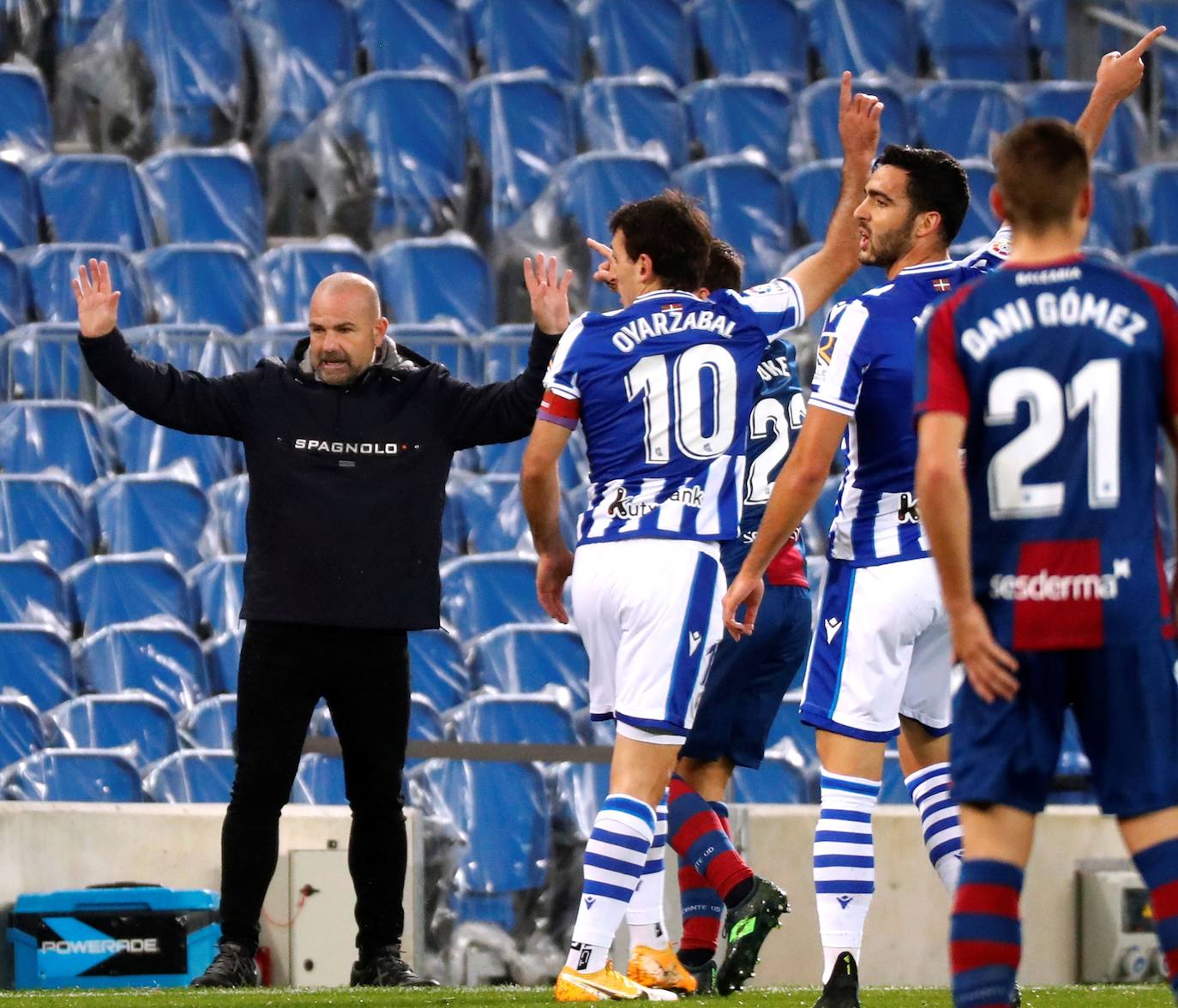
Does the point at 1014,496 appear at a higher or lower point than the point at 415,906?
higher

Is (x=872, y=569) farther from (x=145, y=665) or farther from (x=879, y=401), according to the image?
(x=145, y=665)

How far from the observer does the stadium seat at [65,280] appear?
10344 millimetres

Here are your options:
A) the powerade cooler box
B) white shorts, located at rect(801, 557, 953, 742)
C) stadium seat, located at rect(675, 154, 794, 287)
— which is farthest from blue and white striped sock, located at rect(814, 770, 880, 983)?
stadium seat, located at rect(675, 154, 794, 287)

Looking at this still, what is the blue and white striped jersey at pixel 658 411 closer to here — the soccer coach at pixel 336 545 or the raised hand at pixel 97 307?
the soccer coach at pixel 336 545

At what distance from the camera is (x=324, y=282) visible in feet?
18.6

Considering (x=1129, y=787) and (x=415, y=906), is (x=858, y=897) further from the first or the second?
(x=415, y=906)

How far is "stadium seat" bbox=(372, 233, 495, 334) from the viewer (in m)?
10.6

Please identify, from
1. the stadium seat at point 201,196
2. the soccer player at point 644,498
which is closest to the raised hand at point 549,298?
the soccer player at point 644,498

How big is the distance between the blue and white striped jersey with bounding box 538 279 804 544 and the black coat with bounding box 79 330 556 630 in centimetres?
85

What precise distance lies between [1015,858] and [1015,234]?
3.42ft

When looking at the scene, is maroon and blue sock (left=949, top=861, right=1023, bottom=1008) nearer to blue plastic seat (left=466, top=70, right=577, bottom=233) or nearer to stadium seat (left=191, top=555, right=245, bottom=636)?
stadium seat (left=191, top=555, right=245, bottom=636)

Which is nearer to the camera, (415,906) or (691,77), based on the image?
(415,906)

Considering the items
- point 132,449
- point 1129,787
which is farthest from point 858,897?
point 132,449

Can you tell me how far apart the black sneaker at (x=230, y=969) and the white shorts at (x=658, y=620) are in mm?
1486
